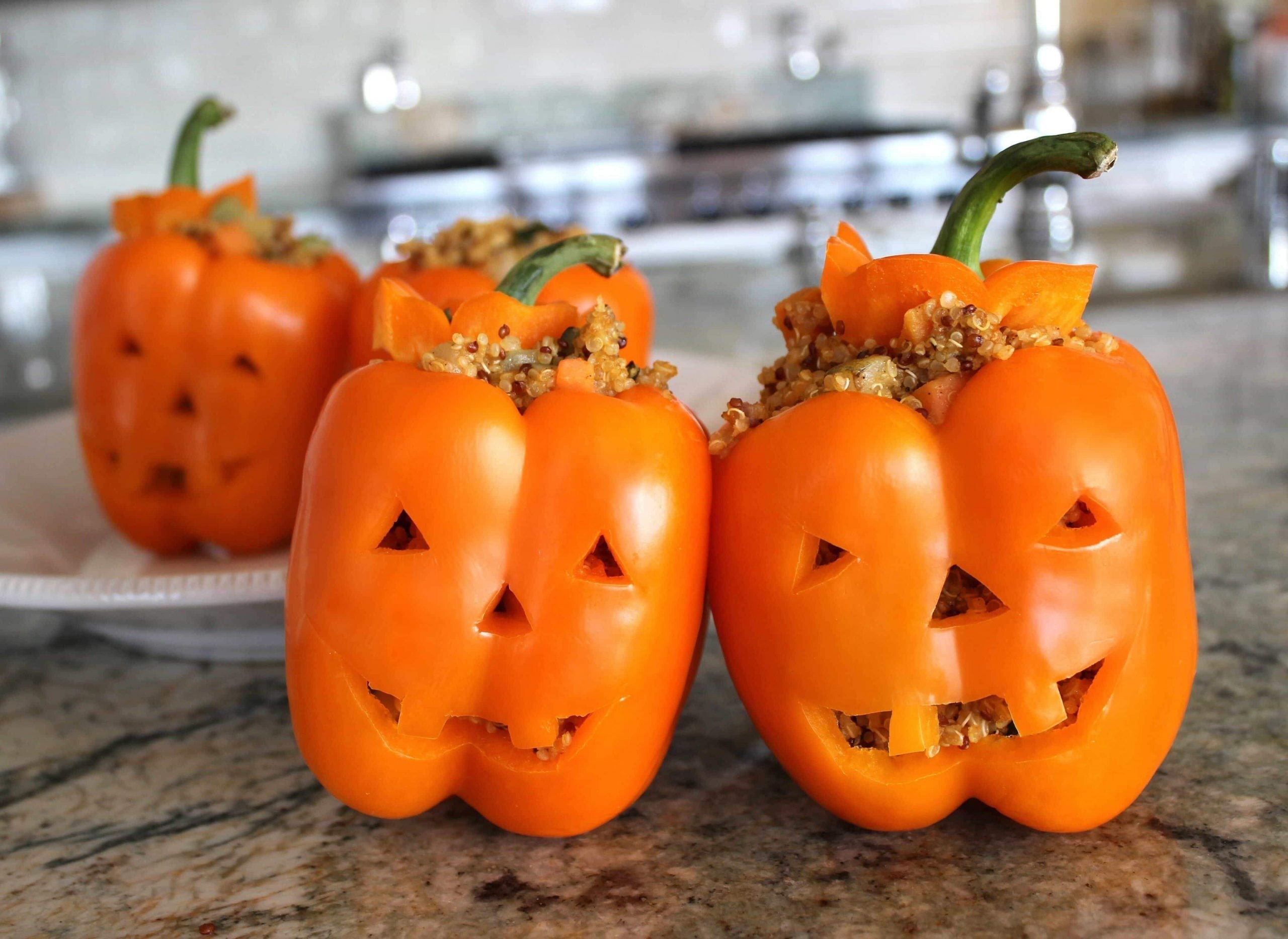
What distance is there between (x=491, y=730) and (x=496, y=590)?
96 mm

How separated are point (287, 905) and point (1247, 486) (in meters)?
1.05

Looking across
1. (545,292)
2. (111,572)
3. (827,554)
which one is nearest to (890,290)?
(827,554)

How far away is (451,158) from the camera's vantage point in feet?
13.7

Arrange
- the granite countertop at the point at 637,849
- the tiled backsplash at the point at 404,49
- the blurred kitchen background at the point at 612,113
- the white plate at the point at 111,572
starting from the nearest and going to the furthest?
1. the granite countertop at the point at 637,849
2. the white plate at the point at 111,572
3. the blurred kitchen background at the point at 612,113
4. the tiled backsplash at the point at 404,49

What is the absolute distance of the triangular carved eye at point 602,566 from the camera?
2.12ft

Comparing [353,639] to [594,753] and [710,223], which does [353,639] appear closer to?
[594,753]

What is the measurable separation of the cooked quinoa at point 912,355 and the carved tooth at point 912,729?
159 millimetres

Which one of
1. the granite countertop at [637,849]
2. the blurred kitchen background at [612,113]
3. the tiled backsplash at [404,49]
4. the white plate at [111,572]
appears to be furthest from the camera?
the tiled backsplash at [404,49]

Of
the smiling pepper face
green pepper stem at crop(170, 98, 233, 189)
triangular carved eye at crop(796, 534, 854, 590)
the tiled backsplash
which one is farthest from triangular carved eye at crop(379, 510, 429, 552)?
the tiled backsplash

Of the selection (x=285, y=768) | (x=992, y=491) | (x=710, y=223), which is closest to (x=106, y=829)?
(x=285, y=768)

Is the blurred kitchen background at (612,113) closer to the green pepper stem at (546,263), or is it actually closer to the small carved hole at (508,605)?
the green pepper stem at (546,263)

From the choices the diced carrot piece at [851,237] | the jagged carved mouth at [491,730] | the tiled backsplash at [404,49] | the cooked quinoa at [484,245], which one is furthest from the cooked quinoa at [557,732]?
the tiled backsplash at [404,49]

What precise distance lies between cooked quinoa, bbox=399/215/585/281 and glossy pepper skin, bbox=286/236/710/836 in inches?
14.8

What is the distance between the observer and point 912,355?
2.15ft
